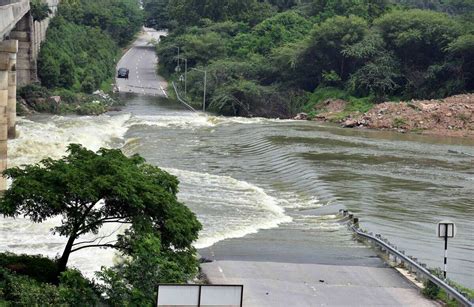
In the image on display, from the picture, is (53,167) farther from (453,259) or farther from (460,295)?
(453,259)

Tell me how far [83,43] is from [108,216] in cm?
7463

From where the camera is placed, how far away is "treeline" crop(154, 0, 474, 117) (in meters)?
75.8

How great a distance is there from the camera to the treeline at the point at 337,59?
75.8 metres

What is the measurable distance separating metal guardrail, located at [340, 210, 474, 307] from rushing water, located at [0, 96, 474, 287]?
76 cm

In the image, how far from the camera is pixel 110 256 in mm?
25891

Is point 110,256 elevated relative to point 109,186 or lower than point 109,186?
lower

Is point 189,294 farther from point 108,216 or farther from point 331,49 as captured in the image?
point 331,49

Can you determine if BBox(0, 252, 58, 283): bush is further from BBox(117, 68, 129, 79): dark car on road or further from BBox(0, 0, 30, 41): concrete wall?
BBox(117, 68, 129, 79): dark car on road

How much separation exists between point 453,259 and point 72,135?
2981cm

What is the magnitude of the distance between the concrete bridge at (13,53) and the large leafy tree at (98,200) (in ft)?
64.9

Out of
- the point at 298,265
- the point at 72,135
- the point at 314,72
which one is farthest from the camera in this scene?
the point at 314,72

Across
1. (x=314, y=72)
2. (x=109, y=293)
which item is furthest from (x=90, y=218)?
(x=314, y=72)

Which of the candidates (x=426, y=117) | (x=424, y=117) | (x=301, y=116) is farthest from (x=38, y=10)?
(x=426, y=117)

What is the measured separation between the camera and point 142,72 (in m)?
105
